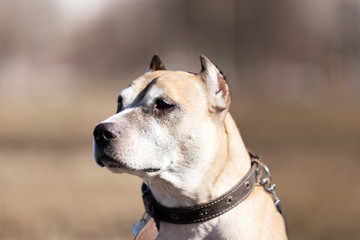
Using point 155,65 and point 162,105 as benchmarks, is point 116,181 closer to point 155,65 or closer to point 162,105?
point 155,65

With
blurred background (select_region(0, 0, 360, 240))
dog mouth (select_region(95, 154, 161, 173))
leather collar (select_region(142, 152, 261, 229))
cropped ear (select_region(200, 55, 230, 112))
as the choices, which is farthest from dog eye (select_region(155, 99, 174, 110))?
blurred background (select_region(0, 0, 360, 240))

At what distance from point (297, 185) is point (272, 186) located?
4554mm

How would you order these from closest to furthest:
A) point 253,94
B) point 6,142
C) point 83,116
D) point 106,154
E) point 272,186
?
point 106,154 → point 272,186 → point 6,142 → point 83,116 → point 253,94

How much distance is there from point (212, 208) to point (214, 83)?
0.73 metres

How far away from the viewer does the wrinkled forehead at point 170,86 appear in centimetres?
289

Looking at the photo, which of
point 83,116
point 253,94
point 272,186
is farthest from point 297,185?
point 253,94

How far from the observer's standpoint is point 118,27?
2319 inches

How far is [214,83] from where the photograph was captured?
118 inches

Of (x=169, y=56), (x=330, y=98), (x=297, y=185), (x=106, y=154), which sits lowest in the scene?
(x=169, y=56)

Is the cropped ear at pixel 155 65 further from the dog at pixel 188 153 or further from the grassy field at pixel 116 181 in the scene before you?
the grassy field at pixel 116 181

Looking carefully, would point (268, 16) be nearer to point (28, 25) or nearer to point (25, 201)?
point (28, 25)

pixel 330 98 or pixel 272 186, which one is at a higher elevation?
pixel 272 186

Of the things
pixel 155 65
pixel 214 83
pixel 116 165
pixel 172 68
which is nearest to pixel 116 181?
pixel 155 65

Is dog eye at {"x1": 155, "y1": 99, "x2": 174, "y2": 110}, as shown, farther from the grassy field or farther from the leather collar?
the grassy field
